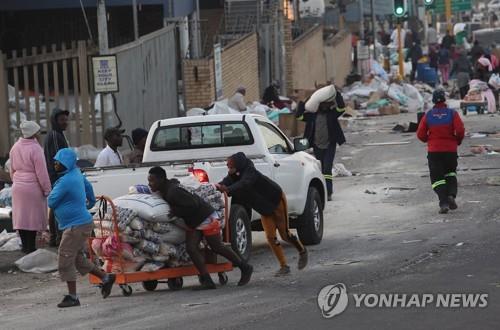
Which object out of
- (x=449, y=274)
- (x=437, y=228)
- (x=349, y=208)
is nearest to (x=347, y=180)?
(x=349, y=208)

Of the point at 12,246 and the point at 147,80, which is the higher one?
the point at 147,80

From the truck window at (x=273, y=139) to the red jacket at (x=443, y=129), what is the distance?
259cm

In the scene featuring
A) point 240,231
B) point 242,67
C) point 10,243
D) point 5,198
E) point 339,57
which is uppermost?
point 339,57

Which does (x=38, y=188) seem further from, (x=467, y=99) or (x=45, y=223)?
(x=467, y=99)

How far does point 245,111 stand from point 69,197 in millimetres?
18319

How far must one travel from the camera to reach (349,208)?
19.6m

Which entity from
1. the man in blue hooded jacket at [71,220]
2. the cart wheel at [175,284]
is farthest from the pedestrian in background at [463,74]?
the man in blue hooded jacket at [71,220]

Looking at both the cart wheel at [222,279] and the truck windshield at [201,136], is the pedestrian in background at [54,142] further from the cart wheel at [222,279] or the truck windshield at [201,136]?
the cart wheel at [222,279]

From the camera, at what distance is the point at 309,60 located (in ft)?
158

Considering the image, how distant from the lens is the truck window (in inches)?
626

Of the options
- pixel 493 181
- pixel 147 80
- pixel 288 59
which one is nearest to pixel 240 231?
pixel 493 181

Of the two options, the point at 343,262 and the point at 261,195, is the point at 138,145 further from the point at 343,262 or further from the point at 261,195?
the point at 343,262

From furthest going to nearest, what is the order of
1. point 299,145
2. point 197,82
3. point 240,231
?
point 197,82 < point 299,145 < point 240,231

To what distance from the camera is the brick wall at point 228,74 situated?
99.1 ft
